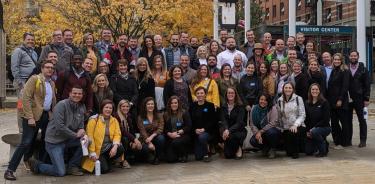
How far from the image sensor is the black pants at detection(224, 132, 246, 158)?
1039cm

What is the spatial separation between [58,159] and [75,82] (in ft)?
4.49

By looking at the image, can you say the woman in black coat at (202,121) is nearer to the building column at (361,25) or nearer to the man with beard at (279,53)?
the man with beard at (279,53)

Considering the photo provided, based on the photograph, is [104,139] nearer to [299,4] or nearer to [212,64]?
[212,64]

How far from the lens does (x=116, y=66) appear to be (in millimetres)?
10992

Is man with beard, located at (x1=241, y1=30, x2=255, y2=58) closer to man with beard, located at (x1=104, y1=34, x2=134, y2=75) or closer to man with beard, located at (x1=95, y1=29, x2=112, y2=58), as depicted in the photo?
man with beard, located at (x1=104, y1=34, x2=134, y2=75)

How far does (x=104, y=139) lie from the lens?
30.9 feet

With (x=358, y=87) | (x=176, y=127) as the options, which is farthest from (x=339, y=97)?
(x=176, y=127)

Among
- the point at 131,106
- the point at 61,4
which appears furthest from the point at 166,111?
the point at 61,4

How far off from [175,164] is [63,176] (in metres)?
2.08

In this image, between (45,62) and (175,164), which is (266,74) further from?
(45,62)

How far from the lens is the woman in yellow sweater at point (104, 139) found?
9312 mm

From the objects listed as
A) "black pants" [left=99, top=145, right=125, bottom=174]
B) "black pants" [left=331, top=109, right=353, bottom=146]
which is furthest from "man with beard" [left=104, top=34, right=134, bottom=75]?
"black pants" [left=331, top=109, right=353, bottom=146]

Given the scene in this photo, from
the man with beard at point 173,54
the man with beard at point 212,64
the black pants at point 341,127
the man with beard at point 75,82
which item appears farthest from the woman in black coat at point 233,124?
the man with beard at point 75,82

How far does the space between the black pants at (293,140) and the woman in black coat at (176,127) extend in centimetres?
186
